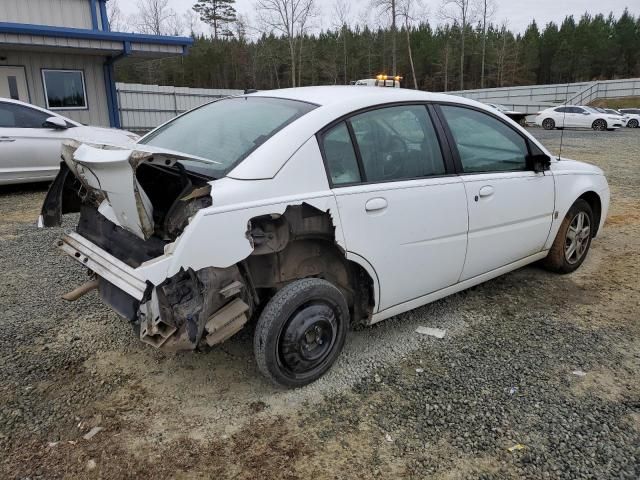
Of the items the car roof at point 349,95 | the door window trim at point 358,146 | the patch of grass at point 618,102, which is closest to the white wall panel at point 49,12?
the car roof at point 349,95

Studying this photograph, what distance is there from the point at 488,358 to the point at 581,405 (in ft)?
1.96

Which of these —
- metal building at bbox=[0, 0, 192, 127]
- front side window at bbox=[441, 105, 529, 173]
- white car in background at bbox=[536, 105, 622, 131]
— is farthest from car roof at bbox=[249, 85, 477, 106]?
white car in background at bbox=[536, 105, 622, 131]

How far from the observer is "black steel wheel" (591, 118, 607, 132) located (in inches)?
990

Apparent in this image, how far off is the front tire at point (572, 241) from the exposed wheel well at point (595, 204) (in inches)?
3.0

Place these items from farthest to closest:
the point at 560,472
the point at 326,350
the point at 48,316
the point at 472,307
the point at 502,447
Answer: the point at 472,307, the point at 48,316, the point at 326,350, the point at 502,447, the point at 560,472

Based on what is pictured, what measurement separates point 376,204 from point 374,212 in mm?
47

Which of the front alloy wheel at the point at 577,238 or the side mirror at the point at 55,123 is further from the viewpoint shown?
the side mirror at the point at 55,123

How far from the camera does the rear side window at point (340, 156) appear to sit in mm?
2777

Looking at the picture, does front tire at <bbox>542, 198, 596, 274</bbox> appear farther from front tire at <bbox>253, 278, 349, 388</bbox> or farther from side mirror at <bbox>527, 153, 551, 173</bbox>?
front tire at <bbox>253, 278, 349, 388</bbox>

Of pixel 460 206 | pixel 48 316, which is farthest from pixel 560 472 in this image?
pixel 48 316

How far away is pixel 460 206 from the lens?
3.28 metres

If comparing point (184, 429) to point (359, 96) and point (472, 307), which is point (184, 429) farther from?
point (472, 307)

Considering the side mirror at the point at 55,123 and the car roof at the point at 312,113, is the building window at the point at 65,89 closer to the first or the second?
the side mirror at the point at 55,123

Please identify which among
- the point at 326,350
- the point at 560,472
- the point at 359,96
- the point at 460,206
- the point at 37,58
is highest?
the point at 37,58
